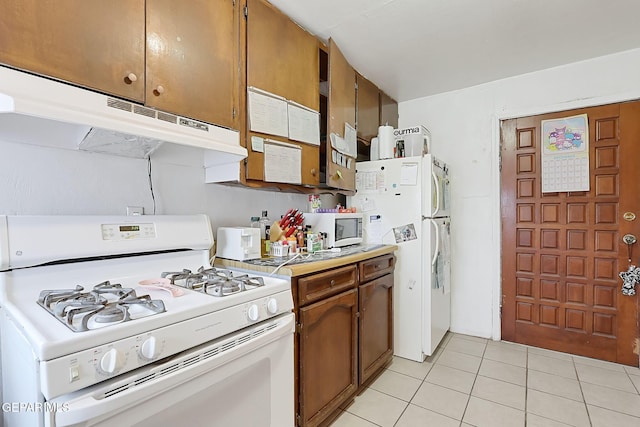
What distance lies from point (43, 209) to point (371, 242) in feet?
6.74

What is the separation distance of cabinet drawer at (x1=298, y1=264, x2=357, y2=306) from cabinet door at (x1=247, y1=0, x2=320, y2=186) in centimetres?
59

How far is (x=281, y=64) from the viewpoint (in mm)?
1756

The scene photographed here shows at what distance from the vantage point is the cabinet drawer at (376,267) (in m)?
1.91

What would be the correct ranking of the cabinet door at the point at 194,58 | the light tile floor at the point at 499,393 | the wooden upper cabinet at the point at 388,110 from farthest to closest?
1. the wooden upper cabinet at the point at 388,110
2. the light tile floor at the point at 499,393
3. the cabinet door at the point at 194,58

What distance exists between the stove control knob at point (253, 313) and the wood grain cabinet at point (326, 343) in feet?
1.06

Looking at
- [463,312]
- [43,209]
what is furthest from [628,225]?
[43,209]

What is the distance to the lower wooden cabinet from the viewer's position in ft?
4.70

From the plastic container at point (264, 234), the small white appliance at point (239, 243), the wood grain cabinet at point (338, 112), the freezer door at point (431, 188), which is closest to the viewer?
Result: the small white appliance at point (239, 243)

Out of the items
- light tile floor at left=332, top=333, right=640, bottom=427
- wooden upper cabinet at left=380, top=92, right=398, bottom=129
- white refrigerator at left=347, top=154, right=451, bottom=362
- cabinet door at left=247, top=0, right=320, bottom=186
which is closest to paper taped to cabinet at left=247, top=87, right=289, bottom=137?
cabinet door at left=247, top=0, right=320, bottom=186

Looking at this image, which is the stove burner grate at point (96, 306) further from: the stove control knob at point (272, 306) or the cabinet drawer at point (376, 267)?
the cabinet drawer at point (376, 267)

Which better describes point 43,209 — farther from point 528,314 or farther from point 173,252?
point 528,314

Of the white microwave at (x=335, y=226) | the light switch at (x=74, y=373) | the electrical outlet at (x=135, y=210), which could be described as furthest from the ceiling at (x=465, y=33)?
the light switch at (x=74, y=373)

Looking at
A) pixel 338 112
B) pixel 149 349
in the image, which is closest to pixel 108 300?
pixel 149 349

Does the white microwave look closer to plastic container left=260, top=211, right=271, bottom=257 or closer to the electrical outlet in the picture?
plastic container left=260, top=211, right=271, bottom=257
